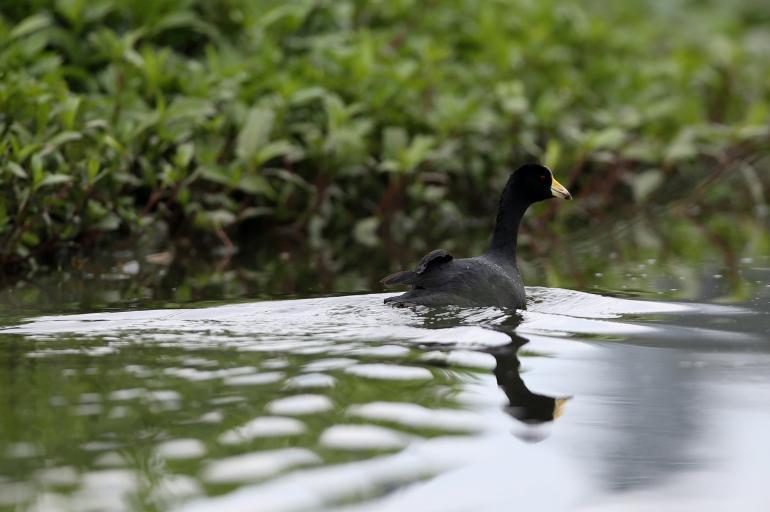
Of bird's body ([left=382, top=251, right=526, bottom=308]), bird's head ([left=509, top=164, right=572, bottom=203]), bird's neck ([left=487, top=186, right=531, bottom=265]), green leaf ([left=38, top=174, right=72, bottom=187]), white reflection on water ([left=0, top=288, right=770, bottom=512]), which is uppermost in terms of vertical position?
green leaf ([left=38, top=174, right=72, bottom=187])

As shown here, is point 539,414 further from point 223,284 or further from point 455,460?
point 223,284

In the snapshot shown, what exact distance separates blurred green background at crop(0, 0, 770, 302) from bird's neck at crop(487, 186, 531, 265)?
687 mm

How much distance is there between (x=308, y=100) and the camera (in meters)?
11.3

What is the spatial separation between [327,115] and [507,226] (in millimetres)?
3933

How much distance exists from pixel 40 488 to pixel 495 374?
2177mm

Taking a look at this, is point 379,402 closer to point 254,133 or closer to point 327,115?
→ point 254,133

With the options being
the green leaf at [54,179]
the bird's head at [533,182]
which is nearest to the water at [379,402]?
the bird's head at [533,182]

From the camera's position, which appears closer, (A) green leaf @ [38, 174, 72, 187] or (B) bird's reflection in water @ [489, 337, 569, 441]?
(B) bird's reflection in water @ [489, 337, 569, 441]

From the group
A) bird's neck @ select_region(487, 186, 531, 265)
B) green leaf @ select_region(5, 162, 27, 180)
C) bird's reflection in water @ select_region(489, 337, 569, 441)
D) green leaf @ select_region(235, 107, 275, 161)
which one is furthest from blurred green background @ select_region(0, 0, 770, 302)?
bird's reflection in water @ select_region(489, 337, 569, 441)

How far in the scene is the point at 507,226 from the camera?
7.76 m

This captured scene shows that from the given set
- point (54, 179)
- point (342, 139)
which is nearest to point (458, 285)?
point (54, 179)

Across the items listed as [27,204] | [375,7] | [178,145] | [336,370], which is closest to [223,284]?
[27,204]

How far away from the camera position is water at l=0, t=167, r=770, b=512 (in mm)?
3684

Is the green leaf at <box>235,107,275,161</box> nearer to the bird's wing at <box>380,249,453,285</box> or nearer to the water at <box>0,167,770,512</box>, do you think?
the water at <box>0,167,770,512</box>
